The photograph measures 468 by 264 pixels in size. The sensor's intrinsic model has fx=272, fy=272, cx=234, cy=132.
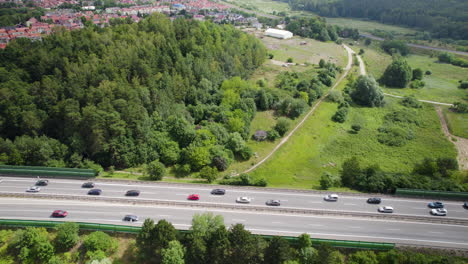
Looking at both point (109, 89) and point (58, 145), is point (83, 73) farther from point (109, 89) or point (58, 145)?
point (58, 145)

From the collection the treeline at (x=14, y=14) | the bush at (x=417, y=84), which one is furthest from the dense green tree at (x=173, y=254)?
the treeline at (x=14, y=14)

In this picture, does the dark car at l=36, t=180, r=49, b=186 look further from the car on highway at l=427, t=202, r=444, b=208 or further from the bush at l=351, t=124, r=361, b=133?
the bush at l=351, t=124, r=361, b=133

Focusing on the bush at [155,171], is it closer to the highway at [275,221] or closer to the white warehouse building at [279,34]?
the highway at [275,221]

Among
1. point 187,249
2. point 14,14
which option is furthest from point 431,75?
point 14,14

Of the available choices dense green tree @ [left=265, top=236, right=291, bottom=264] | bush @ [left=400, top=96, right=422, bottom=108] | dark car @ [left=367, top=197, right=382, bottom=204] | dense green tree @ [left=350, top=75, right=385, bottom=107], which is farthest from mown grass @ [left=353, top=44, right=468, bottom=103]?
dense green tree @ [left=265, top=236, right=291, bottom=264]

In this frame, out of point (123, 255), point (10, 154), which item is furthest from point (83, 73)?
point (123, 255)
